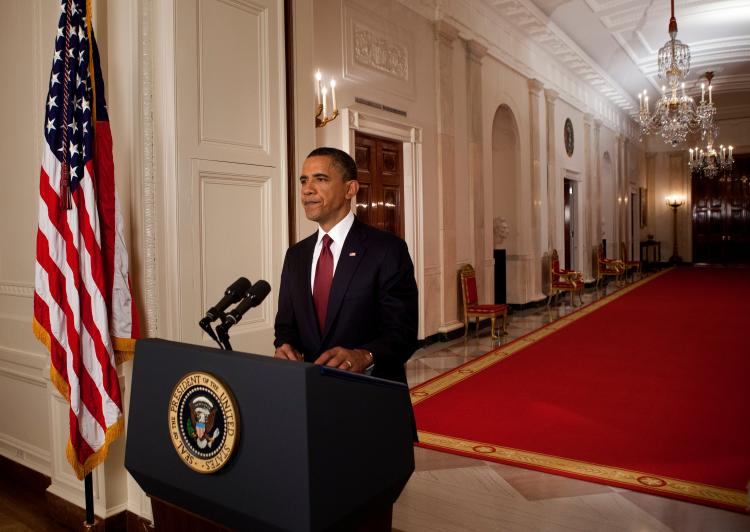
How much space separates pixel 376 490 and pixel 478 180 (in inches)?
312

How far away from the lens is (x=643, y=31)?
37.4 feet

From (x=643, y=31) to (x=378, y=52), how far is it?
24.1 ft

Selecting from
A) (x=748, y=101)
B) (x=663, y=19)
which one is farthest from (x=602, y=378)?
(x=748, y=101)

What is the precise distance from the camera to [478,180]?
893 centimetres

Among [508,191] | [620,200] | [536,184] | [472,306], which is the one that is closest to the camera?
[472,306]

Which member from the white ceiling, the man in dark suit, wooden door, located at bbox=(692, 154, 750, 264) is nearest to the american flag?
the man in dark suit

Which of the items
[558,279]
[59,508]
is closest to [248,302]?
[59,508]

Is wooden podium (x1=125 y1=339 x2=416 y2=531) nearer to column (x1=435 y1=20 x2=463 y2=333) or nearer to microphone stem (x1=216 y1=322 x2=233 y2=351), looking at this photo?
microphone stem (x1=216 y1=322 x2=233 y2=351)

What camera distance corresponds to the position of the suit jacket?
200 centimetres

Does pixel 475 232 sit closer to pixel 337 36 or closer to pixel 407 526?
pixel 337 36

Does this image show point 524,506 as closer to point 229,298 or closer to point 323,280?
point 323,280

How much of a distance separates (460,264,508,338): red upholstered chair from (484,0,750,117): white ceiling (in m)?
4.20

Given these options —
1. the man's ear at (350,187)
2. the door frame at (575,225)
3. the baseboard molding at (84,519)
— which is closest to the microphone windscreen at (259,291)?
the man's ear at (350,187)

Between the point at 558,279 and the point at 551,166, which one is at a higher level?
the point at 551,166
